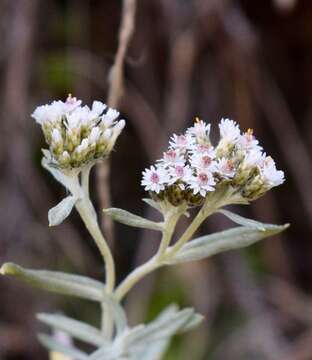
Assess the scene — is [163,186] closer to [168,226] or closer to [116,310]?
[168,226]

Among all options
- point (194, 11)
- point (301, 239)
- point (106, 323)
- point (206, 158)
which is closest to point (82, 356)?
point (106, 323)

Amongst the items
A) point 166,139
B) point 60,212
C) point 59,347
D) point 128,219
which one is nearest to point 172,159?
point 128,219

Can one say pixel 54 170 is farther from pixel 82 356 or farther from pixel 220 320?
pixel 220 320

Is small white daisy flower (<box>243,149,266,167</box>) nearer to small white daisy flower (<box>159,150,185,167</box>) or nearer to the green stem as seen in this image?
small white daisy flower (<box>159,150,185,167</box>)

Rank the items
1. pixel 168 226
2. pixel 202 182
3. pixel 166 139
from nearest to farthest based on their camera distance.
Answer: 1. pixel 202 182
2. pixel 168 226
3. pixel 166 139

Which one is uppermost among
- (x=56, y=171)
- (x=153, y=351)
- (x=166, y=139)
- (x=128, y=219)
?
(x=166, y=139)

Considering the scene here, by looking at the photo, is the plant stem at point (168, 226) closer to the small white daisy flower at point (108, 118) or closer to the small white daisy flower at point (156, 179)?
the small white daisy flower at point (156, 179)

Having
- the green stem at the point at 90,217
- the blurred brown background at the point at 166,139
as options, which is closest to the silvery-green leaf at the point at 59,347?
the green stem at the point at 90,217
